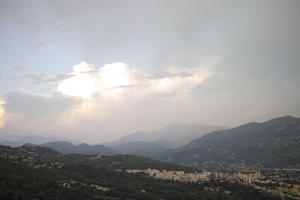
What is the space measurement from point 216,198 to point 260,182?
68.5 m

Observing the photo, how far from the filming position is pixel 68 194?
4328 inches

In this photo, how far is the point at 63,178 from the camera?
467 feet

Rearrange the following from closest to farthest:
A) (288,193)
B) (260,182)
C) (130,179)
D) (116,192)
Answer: (116,192), (288,193), (130,179), (260,182)

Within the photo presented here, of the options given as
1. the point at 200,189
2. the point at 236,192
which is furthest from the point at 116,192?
the point at 236,192

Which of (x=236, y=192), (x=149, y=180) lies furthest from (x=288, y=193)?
(x=149, y=180)

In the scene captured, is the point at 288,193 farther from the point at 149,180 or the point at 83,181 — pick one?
the point at 83,181

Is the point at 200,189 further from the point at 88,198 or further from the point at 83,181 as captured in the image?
the point at 88,198

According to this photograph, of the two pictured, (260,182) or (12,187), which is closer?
(12,187)

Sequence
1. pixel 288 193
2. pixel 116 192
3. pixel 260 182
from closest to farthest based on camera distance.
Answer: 1. pixel 116 192
2. pixel 288 193
3. pixel 260 182

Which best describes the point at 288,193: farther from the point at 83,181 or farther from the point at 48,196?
the point at 48,196

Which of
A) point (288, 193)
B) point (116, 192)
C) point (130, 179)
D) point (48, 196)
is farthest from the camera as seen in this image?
point (130, 179)

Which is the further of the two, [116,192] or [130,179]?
[130,179]

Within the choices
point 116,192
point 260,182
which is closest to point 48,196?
point 116,192

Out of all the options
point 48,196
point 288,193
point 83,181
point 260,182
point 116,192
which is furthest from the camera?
point 260,182
